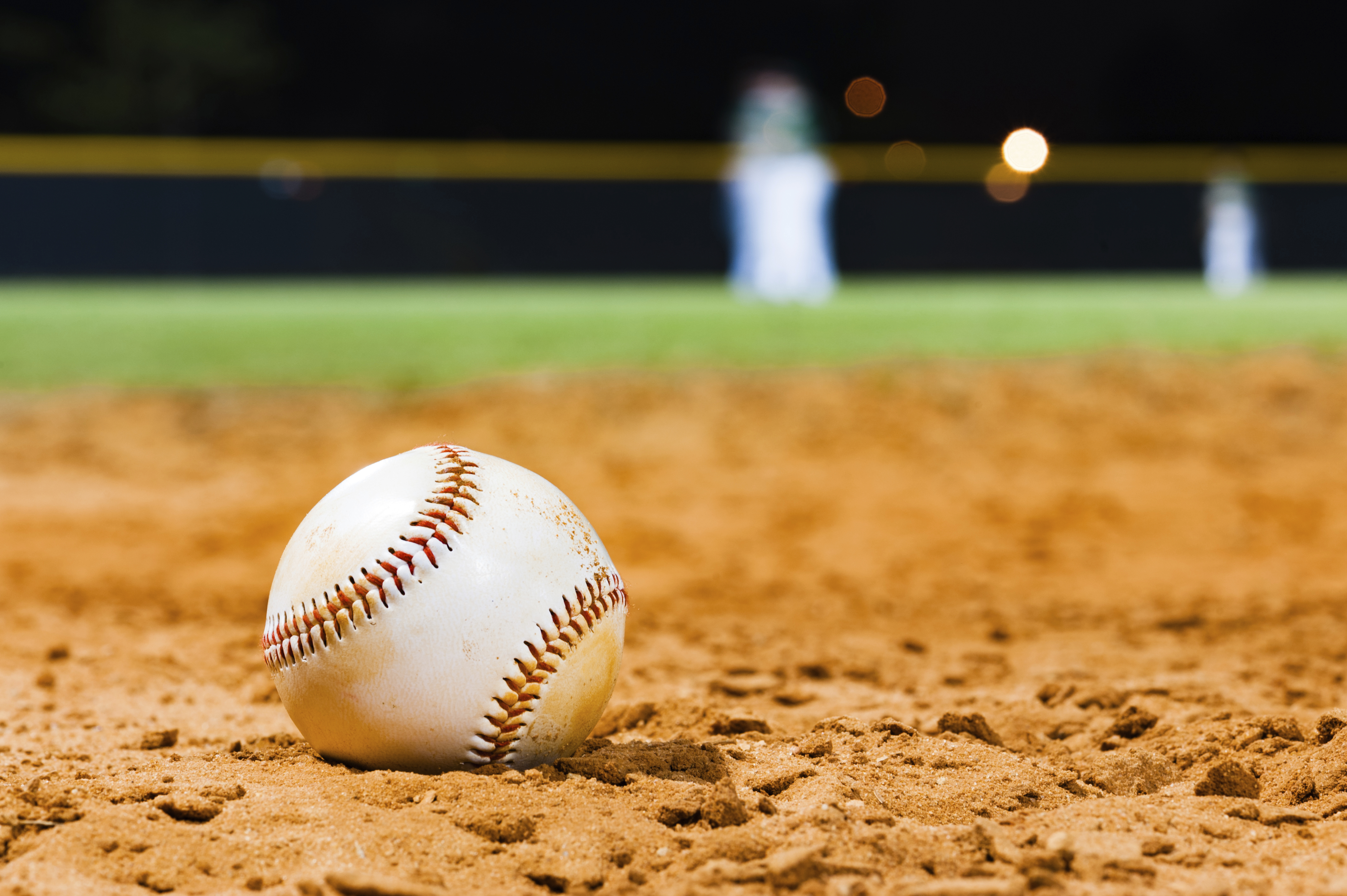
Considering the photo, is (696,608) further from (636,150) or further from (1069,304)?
(636,150)

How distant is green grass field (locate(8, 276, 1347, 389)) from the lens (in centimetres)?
684

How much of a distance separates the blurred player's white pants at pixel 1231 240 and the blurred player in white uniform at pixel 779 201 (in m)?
4.85

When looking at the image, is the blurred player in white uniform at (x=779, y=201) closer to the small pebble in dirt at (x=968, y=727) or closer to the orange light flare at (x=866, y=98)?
the orange light flare at (x=866, y=98)

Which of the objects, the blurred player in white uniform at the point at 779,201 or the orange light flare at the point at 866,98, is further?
the orange light flare at the point at 866,98

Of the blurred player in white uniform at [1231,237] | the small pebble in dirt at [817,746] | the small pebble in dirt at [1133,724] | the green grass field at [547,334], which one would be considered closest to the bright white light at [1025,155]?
the blurred player in white uniform at [1231,237]

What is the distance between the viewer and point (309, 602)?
1.95 metres

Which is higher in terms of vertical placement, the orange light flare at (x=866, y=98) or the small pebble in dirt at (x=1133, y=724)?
the orange light flare at (x=866, y=98)

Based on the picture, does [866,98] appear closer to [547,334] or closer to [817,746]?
[547,334]

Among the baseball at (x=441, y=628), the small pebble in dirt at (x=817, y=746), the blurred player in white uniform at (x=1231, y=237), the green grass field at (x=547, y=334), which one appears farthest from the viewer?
the blurred player in white uniform at (x=1231, y=237)

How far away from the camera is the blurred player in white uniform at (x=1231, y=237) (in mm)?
13719

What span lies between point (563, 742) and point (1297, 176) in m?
14.6

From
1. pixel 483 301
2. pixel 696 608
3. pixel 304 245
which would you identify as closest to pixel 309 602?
pixel 696 608

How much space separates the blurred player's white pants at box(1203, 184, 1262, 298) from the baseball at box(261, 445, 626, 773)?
13513 millimetres

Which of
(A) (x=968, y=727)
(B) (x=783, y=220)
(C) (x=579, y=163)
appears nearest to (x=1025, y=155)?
(B) (x=783, y=220)
